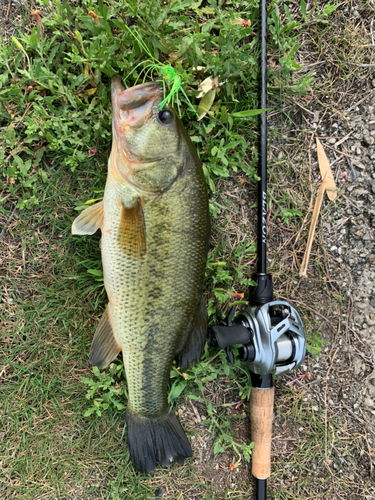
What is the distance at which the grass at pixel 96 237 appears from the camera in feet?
7.20

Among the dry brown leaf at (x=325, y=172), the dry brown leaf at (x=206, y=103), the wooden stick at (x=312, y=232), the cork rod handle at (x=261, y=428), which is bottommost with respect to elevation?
the cork rod handle at (x=261, y=428)

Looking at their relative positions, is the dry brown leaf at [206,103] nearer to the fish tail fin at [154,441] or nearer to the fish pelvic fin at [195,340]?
the fish pelvic fin at [195,340]

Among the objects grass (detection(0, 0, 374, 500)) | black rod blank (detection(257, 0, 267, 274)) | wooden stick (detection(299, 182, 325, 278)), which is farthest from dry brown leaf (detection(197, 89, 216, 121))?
wooden stick (detection(299, 182, 325, 278))

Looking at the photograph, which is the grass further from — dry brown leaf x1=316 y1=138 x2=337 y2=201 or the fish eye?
the fish eye

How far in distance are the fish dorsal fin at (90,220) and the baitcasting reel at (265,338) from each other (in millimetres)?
938

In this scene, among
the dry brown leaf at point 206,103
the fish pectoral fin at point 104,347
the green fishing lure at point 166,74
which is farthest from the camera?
the dry brown leaf at point 206,103

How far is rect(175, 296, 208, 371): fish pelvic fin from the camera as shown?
82.9 inches

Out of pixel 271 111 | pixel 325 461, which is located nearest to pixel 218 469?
pixel 325 461

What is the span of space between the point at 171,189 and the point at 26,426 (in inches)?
73.2

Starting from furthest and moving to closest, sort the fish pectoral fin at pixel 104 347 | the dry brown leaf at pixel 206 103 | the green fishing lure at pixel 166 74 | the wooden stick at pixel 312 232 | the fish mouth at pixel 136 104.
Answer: the wooden stick at pixel 312 232 < the dry brown leaf at pixel 206 103 < the fish pectoral fin at pixel 104 347 < the green fishing lure at pixel 166 74 < the fish mouth at pixel 136 104

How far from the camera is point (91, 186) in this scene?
7.64 ft

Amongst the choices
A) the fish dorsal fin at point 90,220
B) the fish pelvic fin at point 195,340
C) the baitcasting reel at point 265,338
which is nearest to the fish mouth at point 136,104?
the fish dorsal fin at point 90,220

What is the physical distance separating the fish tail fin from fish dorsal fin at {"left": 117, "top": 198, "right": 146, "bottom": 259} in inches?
40.5

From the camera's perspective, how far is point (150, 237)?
1874 millimetres
